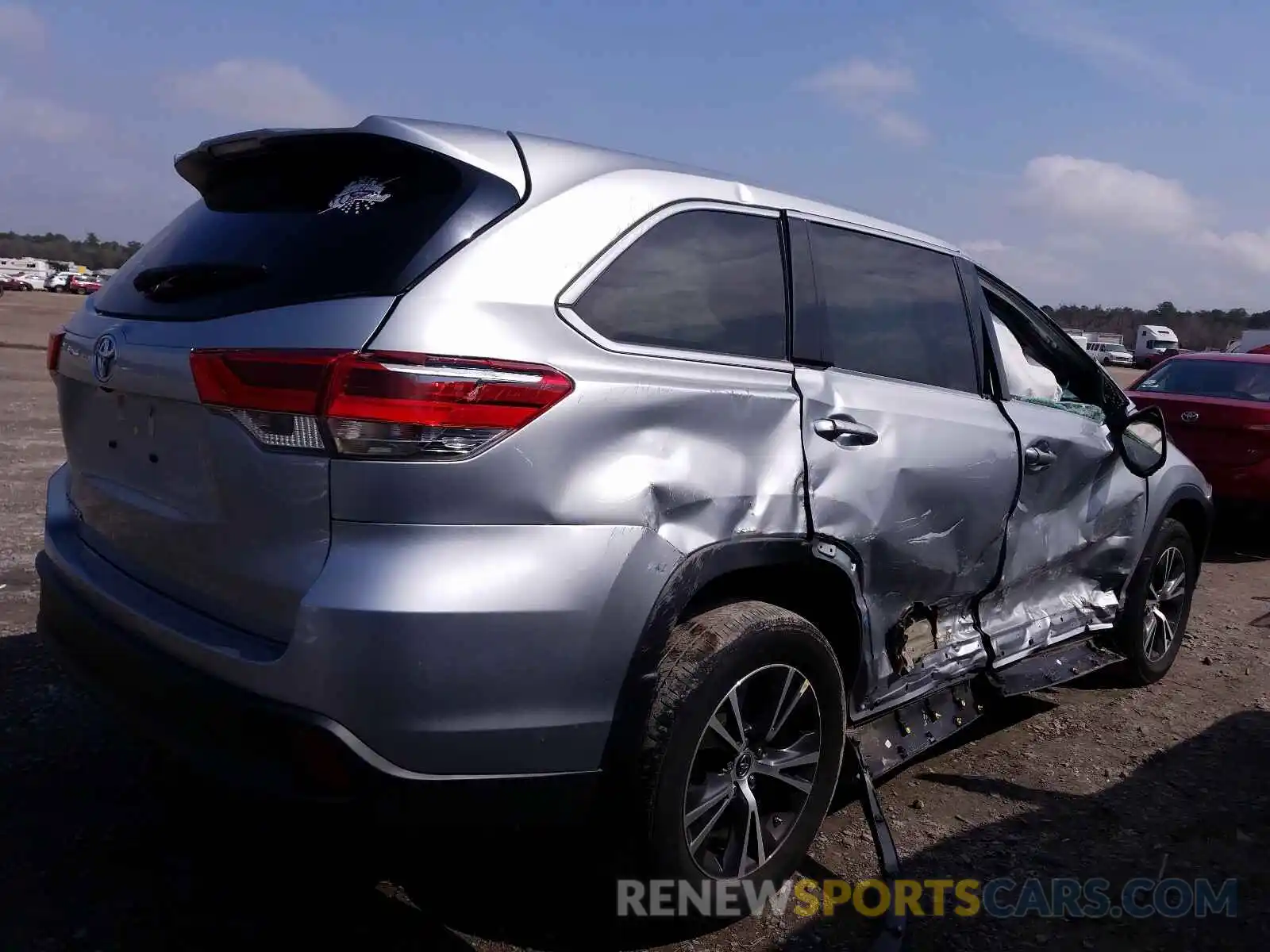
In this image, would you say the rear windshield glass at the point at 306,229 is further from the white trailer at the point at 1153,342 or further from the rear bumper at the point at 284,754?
the white trailer at the point at 1153,342

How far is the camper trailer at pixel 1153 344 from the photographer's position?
58.3 m

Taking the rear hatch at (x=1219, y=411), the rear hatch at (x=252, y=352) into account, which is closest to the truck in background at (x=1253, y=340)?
the rear hatch at (x=1219, y=411)

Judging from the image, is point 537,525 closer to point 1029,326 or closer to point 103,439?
point 103,439

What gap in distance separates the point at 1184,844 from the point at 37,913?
3357mm

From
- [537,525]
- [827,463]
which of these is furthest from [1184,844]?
[537,525]

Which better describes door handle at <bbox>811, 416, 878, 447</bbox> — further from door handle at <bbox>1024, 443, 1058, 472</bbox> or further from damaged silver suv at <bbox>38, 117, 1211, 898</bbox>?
door handle at <bbox>1024, 443, 1058, 472</bbox>

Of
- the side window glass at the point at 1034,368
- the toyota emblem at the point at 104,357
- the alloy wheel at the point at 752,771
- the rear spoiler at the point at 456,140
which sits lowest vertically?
the alloy wheel at the point at 752,771

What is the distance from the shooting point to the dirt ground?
2.60 meters

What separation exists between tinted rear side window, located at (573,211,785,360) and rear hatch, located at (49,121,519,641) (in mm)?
362

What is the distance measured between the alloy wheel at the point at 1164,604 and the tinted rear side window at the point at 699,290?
280 cm

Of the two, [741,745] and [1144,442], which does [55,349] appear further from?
[1144,442]

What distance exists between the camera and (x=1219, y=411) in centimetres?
773

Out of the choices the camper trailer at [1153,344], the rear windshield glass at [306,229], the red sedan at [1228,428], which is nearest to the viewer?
the rear windshield glass at [306,229]

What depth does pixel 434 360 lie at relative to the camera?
2102mm
